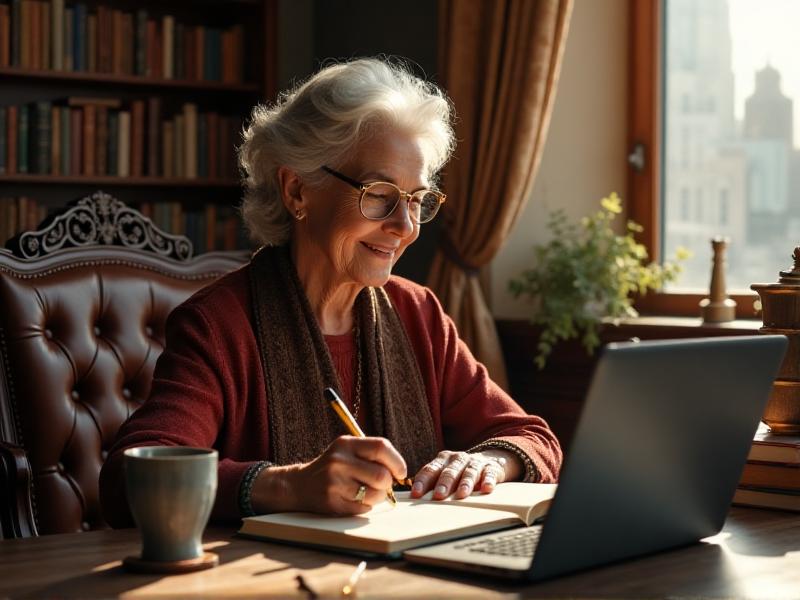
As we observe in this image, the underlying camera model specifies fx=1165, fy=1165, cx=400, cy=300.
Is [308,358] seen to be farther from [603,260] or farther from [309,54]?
[309,54]

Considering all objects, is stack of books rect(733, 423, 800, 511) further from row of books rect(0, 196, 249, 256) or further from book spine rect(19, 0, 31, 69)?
book spine rect(19, 0, 31, 69)

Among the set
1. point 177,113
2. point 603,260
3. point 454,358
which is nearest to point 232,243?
point 177,113

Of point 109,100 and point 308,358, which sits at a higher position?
point 109,100

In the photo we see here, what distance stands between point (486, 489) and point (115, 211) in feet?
3.89

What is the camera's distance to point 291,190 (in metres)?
2.09

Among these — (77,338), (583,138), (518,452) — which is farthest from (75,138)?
(518,452)

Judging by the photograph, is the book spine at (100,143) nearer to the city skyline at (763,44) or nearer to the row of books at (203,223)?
the row of books at (203,223)

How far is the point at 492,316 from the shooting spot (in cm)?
381

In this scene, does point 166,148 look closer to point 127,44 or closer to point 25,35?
point 127,44

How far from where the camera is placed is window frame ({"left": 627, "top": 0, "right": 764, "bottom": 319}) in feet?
12.3

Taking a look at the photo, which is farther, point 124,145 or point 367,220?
point 124,145

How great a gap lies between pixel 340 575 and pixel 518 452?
0.67m

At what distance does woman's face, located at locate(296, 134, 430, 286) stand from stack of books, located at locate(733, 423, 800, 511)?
0.69 meters

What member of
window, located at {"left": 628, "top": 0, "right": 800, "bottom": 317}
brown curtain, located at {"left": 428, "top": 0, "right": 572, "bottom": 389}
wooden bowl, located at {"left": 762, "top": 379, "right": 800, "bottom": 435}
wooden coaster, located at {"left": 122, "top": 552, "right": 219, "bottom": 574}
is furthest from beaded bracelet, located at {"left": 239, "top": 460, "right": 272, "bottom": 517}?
window, located at {"left": 628, "top": 0, "right": 800, "bottom": 317}
